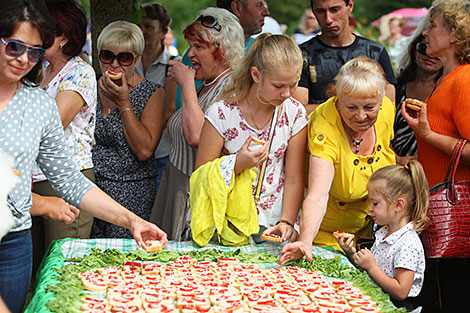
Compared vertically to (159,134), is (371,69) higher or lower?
higher

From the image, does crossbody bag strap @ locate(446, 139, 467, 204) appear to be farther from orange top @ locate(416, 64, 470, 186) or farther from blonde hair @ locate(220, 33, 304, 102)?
blonde hair @ locate(220, 33, 304, 102)

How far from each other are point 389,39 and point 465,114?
779 centimetres

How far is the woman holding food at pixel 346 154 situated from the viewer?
2850mm

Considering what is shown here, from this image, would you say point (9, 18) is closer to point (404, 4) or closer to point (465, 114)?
point (465, 114)

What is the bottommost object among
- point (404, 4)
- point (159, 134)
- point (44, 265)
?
point (44, 265)

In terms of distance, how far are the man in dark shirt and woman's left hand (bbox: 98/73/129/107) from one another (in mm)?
1006

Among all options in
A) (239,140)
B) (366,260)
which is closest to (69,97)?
(239,140)

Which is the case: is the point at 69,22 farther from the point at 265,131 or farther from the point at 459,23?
the point at 459,23

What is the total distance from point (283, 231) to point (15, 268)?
1205mm

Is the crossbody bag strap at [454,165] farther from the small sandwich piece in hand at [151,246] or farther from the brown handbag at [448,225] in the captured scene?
the small sandwich piece in hand at [151,246]

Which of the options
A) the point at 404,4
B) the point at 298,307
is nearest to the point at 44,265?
the point at 298,307

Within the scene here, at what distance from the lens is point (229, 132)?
9.69 ft

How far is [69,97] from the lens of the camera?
3082mm

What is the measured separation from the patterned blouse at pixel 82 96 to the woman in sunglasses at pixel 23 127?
2.41 ft
